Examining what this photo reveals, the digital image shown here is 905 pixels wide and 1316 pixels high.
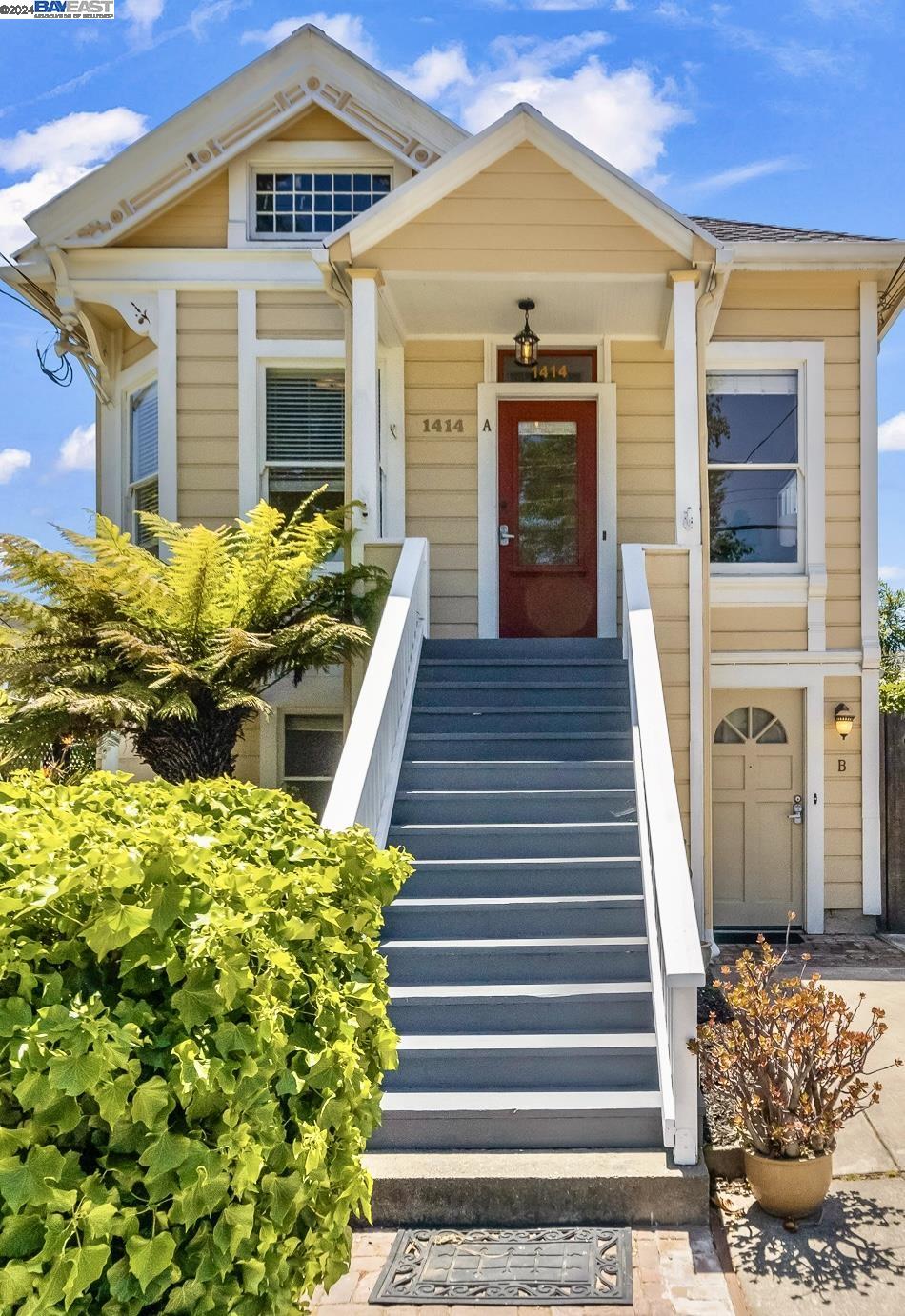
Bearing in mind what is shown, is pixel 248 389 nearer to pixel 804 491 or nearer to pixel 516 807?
pixel 516 807

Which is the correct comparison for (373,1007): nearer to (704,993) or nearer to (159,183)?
(704,993)

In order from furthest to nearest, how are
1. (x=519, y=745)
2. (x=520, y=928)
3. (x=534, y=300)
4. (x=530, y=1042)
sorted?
(x=534, y=300)
(x=519, y=745)
(x=520, y=928)
(x=530, y=1042)

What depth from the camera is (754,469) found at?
27.6 feet

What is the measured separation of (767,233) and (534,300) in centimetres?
262

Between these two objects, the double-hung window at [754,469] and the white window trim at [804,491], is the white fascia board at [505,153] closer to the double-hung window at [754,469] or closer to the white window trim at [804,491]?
the white window trim at [804,491]

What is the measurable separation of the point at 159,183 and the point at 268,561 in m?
3.86

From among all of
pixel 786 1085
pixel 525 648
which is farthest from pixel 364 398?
pixel 786 1085

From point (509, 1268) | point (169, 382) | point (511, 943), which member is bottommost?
point (509, 1268)

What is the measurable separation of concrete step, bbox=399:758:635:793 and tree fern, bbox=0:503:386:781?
0.95 metres

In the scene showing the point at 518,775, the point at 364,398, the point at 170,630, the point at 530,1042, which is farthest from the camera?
the point at 364,398

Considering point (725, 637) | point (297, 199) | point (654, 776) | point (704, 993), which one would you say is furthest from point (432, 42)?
point (704, 993)

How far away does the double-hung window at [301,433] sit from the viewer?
8.20 meters

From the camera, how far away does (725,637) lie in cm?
830

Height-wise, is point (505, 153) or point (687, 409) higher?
point (505, 153)
